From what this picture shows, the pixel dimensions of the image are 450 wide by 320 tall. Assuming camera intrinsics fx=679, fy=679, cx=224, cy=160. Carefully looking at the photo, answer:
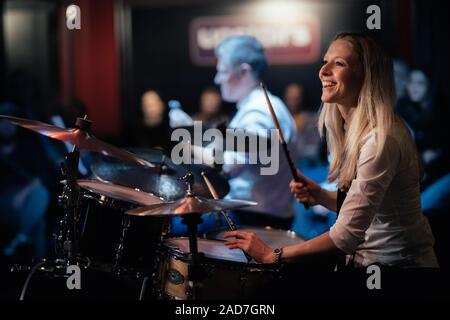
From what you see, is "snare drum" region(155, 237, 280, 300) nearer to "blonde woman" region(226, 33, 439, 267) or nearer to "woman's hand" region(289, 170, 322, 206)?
"blonde woman" region(226, 33, 439, 267)

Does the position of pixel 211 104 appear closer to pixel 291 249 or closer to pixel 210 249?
pixel 210 249

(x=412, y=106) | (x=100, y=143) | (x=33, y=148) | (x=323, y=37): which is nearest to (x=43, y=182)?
(x=33, y=148)

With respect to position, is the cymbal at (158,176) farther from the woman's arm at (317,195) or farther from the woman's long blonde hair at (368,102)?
the woman's long blonde hair at (368,102)

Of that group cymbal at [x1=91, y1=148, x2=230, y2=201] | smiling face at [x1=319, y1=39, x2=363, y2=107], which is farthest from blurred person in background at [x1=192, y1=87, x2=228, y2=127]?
smiling face at [x1=319, y1=39, x2=363, y2=107]

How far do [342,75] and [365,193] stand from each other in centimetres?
49

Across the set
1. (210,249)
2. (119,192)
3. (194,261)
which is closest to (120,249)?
(119,192)

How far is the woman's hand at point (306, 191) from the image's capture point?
8.93ft

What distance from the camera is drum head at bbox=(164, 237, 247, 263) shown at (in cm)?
263

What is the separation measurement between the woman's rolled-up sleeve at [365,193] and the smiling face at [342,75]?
270 mm

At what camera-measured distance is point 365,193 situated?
2.41 metres

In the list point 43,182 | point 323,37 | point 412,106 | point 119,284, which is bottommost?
point 119,284
